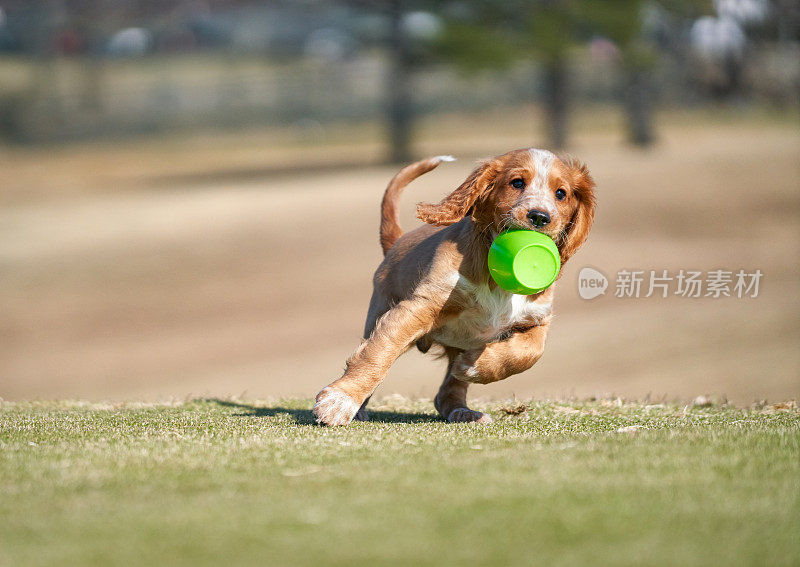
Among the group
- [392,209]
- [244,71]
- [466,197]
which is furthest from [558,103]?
[466,197]

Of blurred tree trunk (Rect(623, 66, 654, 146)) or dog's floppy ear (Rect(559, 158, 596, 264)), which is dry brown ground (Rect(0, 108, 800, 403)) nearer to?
blurred tree trunk (Rect(623, 66, 654, 146))

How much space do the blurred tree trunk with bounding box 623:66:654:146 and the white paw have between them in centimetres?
3196

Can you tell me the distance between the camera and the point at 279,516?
3492 millimetres

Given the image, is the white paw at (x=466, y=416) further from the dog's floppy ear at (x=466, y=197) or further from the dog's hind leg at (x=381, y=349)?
the dog's floppy ear at (x=466, y=197)

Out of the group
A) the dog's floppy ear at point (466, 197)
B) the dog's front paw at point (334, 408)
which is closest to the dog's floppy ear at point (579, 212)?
the dog's floppy ear at point (466, 197)

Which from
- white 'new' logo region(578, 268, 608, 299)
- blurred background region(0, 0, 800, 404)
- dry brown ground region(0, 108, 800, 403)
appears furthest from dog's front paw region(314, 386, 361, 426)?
blurred background region(0, 0, 800, 404)

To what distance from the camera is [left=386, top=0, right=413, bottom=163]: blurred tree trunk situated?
115 feet

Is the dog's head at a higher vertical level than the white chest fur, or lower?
higher

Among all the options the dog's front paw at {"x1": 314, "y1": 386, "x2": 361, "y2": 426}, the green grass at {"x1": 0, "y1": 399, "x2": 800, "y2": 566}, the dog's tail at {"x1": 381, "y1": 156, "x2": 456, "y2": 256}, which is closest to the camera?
the green grass at {"x1": 0, "y1": 399, "x2": 800, "y2": 566}

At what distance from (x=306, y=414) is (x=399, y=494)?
2.78 meters

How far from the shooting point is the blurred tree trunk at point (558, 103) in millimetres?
34781

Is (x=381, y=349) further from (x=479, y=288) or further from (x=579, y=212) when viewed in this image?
(x=579, y=212)

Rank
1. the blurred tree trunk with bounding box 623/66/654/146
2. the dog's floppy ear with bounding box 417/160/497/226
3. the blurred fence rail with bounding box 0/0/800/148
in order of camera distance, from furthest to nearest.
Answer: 1. the blurred fence rail with bounding box 0/0/800/148
2. the blurred tree trunk with bounding box 623/66/654/146
3. the dog's floppy ear with bounding box 417/160/497/226

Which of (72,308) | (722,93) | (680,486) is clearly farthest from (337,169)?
(680,486)
